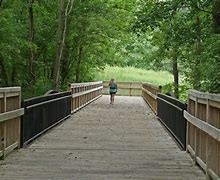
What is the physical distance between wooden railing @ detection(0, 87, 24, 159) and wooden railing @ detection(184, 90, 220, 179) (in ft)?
9.72

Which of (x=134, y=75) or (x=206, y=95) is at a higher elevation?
(x=134, y=75)

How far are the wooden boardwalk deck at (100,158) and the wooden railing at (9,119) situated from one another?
7.5 inches

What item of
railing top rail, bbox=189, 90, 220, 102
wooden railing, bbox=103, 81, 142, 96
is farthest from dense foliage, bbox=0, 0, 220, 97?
wooden railing, bbox=103, 81, 142, 96

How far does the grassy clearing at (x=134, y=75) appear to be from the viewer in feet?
150

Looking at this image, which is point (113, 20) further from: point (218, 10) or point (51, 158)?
point (51, 158)

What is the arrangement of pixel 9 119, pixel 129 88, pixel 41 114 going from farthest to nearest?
pixel 129 88 → pixel 41 114 → pixel 9 119

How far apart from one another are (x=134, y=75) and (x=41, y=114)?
36.5 metres

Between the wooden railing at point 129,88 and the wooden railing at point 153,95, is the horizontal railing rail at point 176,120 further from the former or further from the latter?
the wooden railing at point 129,88

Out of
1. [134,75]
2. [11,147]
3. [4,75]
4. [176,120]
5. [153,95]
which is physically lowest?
[11,147]

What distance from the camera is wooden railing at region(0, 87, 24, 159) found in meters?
7.78

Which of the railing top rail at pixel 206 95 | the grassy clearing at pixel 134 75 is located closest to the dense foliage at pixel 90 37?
the railing top rail at pixel 206 95

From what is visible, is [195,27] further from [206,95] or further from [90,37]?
[90,37]

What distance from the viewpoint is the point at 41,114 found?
1125cm

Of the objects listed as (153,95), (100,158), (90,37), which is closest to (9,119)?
(100,158)
